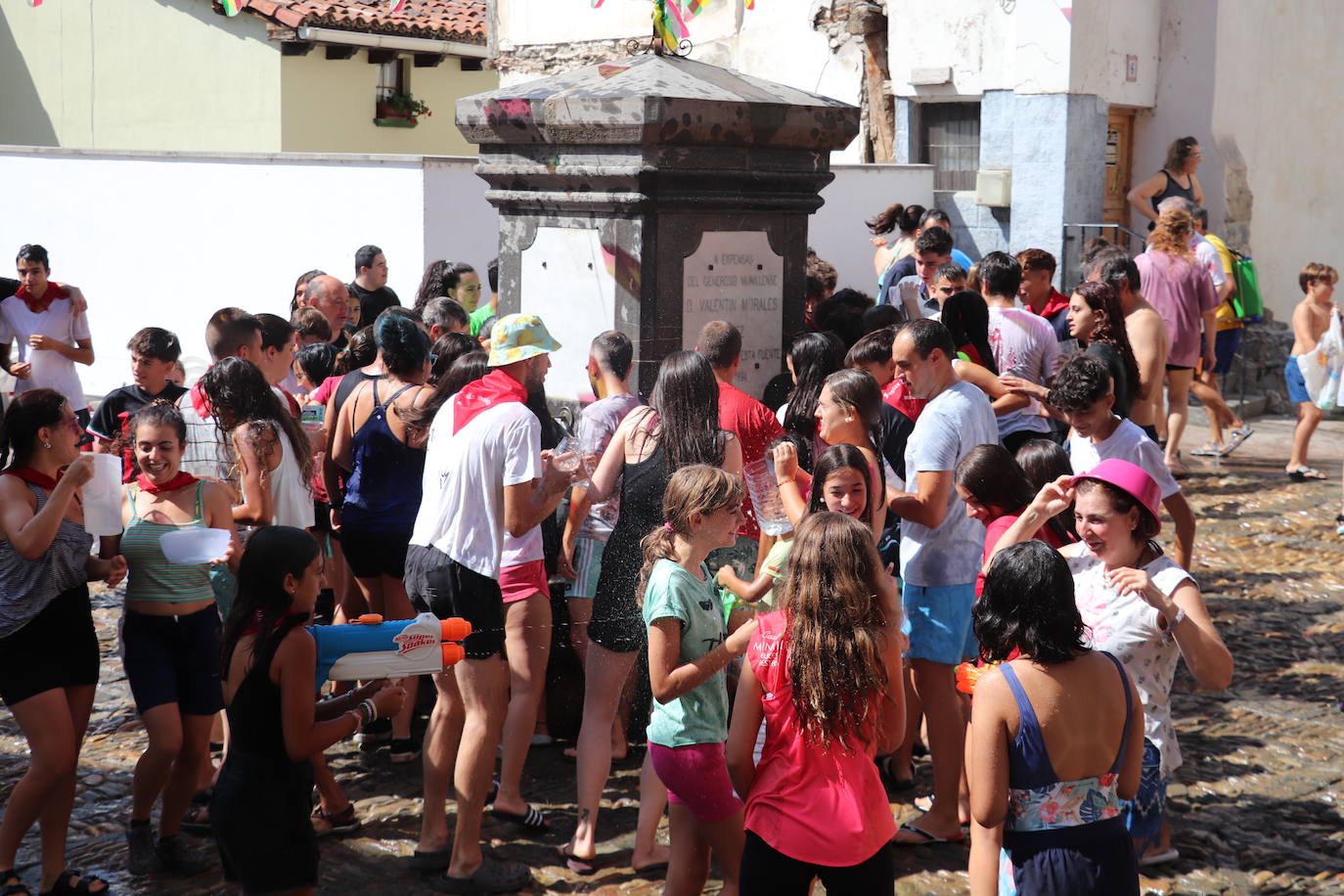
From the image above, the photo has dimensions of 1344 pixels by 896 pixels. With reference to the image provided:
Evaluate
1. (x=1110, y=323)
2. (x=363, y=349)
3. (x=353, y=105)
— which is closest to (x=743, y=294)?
(x=363, y=349)

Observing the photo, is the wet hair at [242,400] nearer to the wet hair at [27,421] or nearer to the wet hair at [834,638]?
the wet hair at [27,421]

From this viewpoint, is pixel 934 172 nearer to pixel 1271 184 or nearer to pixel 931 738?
pixel 1271 184

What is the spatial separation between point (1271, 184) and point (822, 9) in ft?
17.0

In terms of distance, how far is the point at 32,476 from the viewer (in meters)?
4.46

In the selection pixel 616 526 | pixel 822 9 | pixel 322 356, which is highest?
pixel 822 9

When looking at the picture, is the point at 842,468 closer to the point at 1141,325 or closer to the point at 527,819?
the point at 527,819

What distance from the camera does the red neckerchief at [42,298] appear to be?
9.06 meters

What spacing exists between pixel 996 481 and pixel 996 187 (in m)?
10.2

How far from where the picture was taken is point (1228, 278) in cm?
1167

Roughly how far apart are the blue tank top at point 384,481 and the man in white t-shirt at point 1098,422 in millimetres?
2467

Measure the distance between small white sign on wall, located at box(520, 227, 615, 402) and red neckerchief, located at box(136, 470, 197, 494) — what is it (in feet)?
5.70

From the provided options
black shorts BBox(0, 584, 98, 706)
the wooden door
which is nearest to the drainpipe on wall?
the wooden door

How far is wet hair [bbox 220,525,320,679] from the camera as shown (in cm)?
363

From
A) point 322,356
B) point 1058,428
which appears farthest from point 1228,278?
point 322,356
